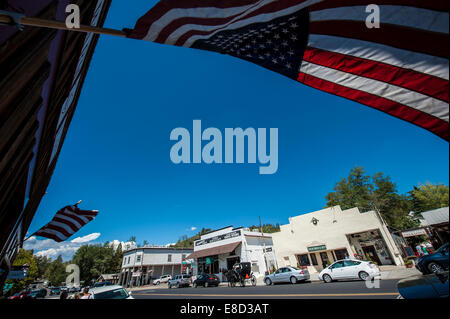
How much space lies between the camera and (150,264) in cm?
4362

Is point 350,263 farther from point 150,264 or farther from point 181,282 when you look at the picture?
point 150,264

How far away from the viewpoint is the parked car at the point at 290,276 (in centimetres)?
1599

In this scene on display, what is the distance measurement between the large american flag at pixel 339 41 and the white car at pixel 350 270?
13.2 metres

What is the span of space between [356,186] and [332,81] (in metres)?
1.60

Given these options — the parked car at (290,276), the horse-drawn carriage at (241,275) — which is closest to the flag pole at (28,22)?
the parked car at (290,276)

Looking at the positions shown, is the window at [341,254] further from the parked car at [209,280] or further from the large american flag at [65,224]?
the large american flag at [65,224]

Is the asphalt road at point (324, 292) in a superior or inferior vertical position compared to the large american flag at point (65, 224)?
inferior

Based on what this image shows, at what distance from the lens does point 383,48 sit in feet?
6.56

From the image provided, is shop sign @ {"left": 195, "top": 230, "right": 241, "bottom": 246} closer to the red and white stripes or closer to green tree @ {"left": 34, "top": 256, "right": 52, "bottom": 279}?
the red and white stripes

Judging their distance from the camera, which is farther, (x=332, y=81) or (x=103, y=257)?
(x=103, y=257)

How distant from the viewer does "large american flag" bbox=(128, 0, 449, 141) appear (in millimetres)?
1546

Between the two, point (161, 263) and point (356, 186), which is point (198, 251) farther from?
point (356, 186)

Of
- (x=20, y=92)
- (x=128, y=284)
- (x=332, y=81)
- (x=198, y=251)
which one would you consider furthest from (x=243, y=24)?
(x=128, y=284)
